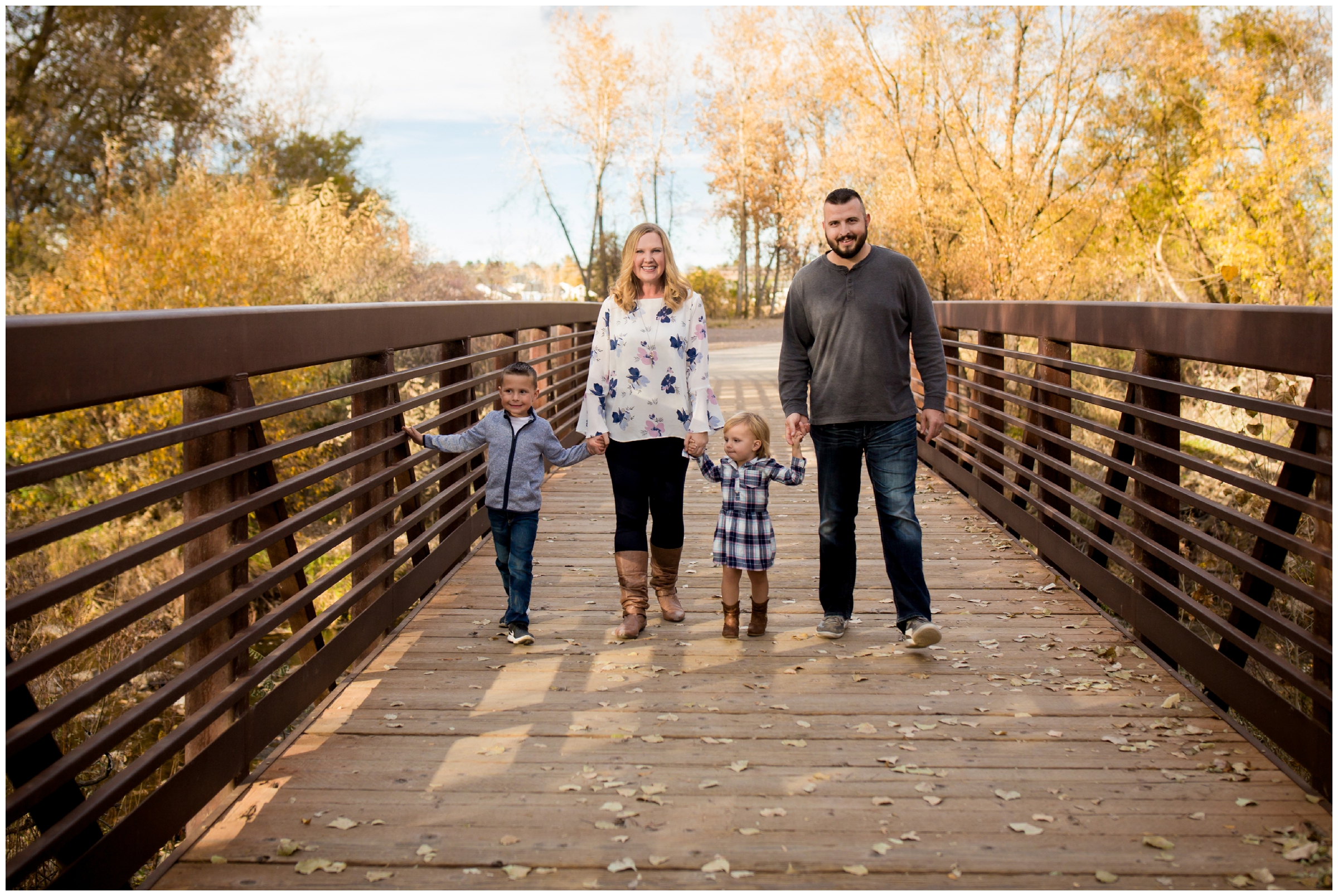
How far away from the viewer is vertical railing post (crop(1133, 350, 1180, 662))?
184 inches

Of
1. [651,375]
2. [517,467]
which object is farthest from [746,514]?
[517,467]

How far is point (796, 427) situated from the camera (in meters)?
4.75

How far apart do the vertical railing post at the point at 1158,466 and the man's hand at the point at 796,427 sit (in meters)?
1.45

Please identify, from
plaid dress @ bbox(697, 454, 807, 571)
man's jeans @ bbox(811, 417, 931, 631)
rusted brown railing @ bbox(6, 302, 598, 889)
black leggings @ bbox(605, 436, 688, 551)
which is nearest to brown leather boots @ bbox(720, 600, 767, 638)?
plaid dress @ bbox(697, 454, 807, 571)

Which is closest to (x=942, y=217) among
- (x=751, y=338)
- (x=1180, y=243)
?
(x=1180, y=243)

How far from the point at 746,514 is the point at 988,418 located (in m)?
3.67

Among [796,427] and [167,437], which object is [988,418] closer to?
[796,427]

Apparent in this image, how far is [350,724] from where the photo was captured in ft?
13.0

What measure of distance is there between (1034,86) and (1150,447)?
498 inches

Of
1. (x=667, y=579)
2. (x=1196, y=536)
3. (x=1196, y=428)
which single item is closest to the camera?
(x=1196, y=536)

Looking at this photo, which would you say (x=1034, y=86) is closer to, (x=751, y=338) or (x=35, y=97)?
(x=751, y=338)

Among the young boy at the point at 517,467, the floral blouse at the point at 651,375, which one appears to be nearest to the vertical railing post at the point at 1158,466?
Answer: the floral blouse at the point at 651,375

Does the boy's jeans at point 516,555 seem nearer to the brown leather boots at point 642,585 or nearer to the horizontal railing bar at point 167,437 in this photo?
the brown leather boots at point 642,585

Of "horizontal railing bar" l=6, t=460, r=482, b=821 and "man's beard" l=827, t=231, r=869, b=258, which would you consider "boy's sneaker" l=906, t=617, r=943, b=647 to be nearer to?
"man's beard" l=827, t=231, r=869, b=258
